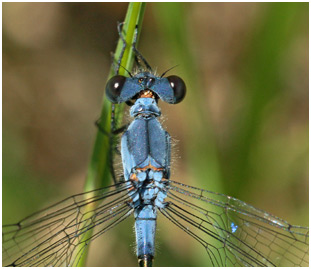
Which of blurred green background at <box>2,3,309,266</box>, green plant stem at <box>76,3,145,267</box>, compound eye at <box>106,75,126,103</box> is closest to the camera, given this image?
green plant stem at <box>76,3,145,267</box>

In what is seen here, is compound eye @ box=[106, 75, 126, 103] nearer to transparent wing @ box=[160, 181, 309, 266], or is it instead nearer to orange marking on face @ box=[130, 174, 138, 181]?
orange marking on face @ box=[130, 174, 138, 181]

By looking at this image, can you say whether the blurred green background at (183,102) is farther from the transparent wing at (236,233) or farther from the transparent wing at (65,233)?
the transparent wing at (65,233)

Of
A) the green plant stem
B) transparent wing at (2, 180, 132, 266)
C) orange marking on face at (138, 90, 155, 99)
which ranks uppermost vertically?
orange marking on face at (138, 90, 155, 99)

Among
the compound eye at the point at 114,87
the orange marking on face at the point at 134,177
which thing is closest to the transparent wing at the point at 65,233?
the orange marking on face at the point at 134,177

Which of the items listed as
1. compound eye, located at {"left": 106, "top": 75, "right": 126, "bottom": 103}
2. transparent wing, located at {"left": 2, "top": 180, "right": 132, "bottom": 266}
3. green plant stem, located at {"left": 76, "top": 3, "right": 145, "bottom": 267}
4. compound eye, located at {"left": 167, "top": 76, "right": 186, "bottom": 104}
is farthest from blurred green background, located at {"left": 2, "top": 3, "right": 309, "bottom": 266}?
transparent wing, located at {"left": 2, "top": 180, "right": 132, "bottom": 266}

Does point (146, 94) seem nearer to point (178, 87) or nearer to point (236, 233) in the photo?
point (178, 87)

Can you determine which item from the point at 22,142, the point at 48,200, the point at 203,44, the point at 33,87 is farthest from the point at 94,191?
the point at 203,44
